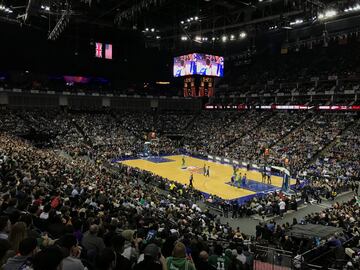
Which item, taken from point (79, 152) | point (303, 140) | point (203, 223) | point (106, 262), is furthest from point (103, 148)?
point (106, 262)

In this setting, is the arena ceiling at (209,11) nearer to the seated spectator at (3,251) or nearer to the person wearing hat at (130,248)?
the person wearing hat at (130,248)

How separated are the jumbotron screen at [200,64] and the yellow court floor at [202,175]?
12224mm

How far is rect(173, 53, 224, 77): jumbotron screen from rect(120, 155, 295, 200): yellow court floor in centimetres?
1222

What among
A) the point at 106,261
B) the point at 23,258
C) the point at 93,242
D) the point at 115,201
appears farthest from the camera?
the point at 115,201

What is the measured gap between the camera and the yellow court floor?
27.5 metres

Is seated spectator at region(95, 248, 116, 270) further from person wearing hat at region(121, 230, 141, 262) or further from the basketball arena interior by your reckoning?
person wearing hat at region(121, 230, 141, 262)

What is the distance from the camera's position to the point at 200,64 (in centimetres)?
4228

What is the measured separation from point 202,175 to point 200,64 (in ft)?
53.7

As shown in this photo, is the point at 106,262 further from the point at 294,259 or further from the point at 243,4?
the point at 243,4

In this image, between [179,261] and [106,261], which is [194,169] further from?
[106,261]

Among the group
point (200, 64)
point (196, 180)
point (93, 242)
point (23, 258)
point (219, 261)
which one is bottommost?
point (196, 180)

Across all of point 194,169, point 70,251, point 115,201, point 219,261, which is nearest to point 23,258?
point 70,251

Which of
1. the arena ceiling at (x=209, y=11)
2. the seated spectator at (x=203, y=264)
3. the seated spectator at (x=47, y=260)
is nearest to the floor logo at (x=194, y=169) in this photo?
the arena ceiling at (x=209, y=11)

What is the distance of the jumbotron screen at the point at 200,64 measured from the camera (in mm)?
42094
